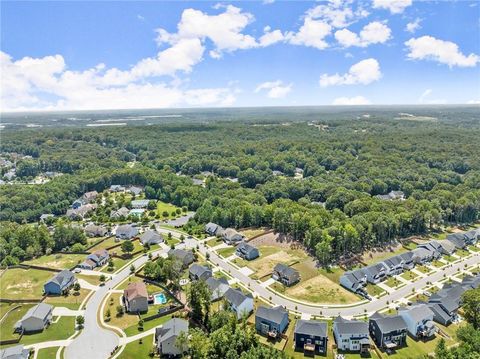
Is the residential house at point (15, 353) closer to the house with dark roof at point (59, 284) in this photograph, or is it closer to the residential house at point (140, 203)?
the house with dark roof at point (59, 284)

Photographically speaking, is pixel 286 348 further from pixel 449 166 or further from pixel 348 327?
pixel 449 166

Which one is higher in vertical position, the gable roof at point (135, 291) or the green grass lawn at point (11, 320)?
the gable roof at point (135, 291)

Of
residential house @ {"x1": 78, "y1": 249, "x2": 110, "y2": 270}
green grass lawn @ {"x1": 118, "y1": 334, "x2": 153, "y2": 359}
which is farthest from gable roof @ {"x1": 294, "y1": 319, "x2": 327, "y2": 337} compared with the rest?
residential house @ {"x1": 78, "y1": 249, "x2": 110, "y2": 270}

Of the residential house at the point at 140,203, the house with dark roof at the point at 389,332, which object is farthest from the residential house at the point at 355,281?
the residential house at the point at 140,203

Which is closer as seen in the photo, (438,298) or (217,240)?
(438,298)

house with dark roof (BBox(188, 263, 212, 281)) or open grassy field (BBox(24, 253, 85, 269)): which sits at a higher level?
house with dark roof (BBox(188, 263, 212, 281))

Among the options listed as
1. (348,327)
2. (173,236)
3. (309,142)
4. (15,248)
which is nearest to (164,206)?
(173,236)

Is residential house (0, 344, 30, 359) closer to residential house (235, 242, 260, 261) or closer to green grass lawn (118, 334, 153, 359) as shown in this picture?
green grass lawn (118, 334, 153, 359)
